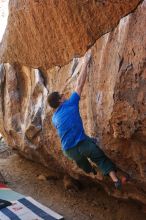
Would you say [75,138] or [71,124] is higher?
[71,124]

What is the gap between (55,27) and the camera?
247 inches

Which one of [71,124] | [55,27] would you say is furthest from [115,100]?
[55,27]

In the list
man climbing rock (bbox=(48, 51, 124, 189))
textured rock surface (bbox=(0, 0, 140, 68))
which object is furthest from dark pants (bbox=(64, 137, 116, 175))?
textured rock surface (bbox=(0, 0, 140, 68))

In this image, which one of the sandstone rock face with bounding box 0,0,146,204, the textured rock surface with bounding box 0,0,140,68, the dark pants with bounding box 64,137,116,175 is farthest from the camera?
the textured rock surface with bounding box 0,0,140,68

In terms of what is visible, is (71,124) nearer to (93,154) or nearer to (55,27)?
(93,154)

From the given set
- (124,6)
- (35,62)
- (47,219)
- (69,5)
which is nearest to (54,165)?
(47,219)

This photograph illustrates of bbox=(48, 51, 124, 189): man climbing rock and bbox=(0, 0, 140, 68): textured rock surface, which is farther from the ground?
bbox=(0, 0, 140, 68): textured rock surface

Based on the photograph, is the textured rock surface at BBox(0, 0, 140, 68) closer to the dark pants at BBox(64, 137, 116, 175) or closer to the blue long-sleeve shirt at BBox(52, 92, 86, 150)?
the blue long-sleeve shirt at BBox(52, 92, 86, 150)

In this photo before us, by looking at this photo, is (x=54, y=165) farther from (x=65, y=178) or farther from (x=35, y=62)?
(x=35, y=62)

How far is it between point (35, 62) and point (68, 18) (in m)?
1.89

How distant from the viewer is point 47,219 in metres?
7.01

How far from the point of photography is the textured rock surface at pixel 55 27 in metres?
5.16

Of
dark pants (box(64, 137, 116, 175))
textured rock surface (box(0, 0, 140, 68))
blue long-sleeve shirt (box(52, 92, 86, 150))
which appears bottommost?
dark pants (box(64, 137, 116, 175))

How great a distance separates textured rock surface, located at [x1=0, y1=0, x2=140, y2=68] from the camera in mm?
5164
